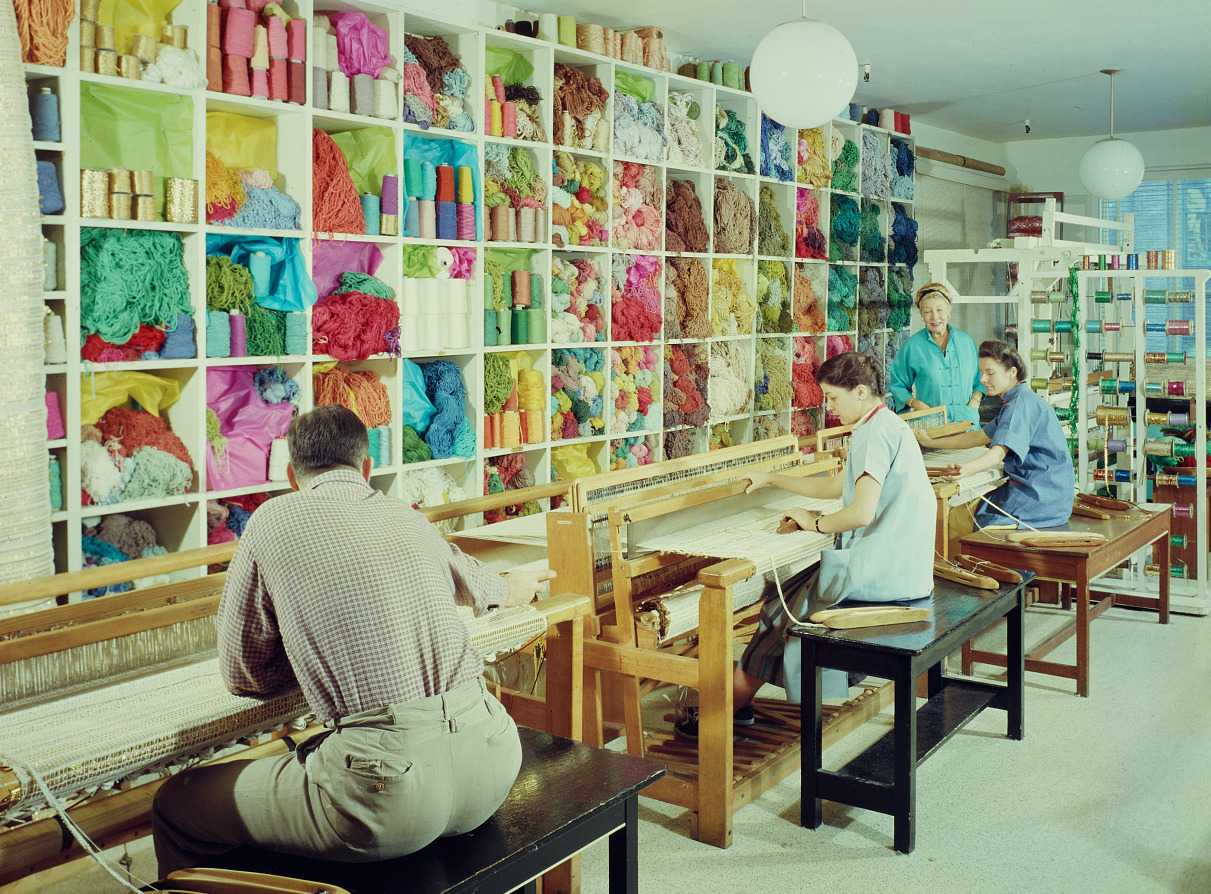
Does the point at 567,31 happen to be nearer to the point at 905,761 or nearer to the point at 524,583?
the point at 524,583

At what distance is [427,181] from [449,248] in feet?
0.98

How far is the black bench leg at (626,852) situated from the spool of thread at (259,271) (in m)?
2.57

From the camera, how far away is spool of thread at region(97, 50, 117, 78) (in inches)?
133

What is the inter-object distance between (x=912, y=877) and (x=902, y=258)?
5.86 m

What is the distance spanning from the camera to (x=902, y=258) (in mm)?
7867

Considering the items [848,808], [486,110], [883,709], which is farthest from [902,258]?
[848,808]

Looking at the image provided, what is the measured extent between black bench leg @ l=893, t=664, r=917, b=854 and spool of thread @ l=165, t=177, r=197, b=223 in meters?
2.68

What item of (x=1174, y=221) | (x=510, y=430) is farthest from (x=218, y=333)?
(x=1174, y=221)

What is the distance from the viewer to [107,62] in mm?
3404

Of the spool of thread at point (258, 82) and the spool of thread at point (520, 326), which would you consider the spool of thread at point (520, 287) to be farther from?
the spool of thread at point (258, 82)

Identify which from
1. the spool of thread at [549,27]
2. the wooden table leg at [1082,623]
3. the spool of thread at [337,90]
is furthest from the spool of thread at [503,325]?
the wooden table leg at [1082,623]

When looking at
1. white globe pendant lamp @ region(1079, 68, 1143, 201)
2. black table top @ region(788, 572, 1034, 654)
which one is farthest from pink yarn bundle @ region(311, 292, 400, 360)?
white globe pendant lamp @ region(1079, 68, 1143, 201)

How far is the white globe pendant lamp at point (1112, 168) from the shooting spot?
22.9ft

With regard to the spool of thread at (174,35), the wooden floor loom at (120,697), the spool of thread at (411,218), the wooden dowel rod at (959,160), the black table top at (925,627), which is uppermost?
the wooden dowel rod at (959,160)
